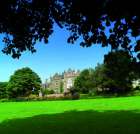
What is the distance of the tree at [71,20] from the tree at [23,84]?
9395 cm

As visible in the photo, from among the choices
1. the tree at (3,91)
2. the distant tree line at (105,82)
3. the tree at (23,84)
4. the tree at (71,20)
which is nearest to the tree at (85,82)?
the distant tree line at (105,82)

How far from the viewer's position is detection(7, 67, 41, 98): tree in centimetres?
11031

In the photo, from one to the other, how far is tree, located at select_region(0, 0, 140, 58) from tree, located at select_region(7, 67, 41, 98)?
308 feet

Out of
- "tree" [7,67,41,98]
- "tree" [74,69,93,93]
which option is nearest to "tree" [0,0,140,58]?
"tree" [74,69,93,93]

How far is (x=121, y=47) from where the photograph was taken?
16.3 m

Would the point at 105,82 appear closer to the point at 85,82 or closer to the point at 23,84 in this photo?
the point at 85,82

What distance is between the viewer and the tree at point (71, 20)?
1364cm

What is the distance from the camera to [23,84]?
365 feet

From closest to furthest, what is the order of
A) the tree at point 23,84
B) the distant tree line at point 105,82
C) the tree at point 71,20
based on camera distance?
the tree at point 71,20 < the distant tree line at point 105,82 < the tree at point 23,84

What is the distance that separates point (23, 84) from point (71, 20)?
9699 centimetres

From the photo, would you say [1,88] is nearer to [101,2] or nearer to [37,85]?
[37,85]

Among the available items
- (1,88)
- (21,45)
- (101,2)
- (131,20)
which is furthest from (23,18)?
(1,88)

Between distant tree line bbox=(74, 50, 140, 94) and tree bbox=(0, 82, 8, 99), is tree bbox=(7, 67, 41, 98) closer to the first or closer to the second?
tree bbox=(0, 82, 8, 99)

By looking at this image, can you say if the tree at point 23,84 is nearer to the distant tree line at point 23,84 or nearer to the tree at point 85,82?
the distant tree line at point 23,84
